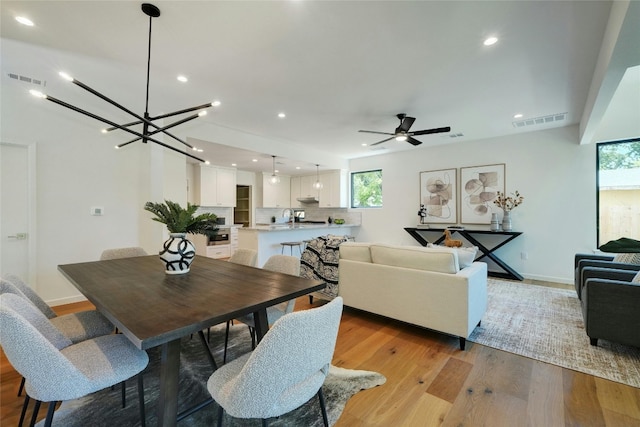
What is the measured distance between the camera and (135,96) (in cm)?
338

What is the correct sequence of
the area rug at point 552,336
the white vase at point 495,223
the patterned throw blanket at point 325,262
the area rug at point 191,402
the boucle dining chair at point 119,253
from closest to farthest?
1. the area rug at point 191,402
2. the area rug at point 552,336
3. the boucle dining chair at point 119,253
4. the patterned throw blanket at point 325,262
5. the white vase at point 495,223

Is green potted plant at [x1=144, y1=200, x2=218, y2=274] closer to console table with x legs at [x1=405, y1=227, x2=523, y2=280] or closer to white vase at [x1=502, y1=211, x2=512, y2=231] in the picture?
console table with x legs at [x1=405, y1=227, x2=523, y2=280]

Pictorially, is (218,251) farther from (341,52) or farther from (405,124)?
(341,52)

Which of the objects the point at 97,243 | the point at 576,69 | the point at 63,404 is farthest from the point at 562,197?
the point at 97,243

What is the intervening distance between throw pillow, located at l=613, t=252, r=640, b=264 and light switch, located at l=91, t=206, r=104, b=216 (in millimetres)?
6689

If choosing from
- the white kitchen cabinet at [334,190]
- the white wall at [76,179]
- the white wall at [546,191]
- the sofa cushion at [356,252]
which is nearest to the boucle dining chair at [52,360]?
the sofa cushion at [356,252]

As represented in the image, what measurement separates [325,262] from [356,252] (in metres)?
0.49

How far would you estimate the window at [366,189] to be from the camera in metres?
7.00

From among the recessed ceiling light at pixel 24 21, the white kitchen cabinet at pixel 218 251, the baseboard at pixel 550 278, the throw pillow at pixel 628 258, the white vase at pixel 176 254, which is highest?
the recessed ceiling light at pixel 24 21

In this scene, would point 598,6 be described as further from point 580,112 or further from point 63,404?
point 63,404

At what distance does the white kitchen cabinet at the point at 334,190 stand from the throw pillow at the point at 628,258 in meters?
5.15

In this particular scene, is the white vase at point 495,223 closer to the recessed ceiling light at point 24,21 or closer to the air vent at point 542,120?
the air vent at point 542,120

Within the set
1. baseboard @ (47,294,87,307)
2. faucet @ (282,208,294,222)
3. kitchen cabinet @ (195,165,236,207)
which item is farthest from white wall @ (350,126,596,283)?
baseboard @ (47,294,87,307)

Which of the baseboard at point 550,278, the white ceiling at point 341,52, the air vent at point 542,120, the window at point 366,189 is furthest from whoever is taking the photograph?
the window at point 366,189
